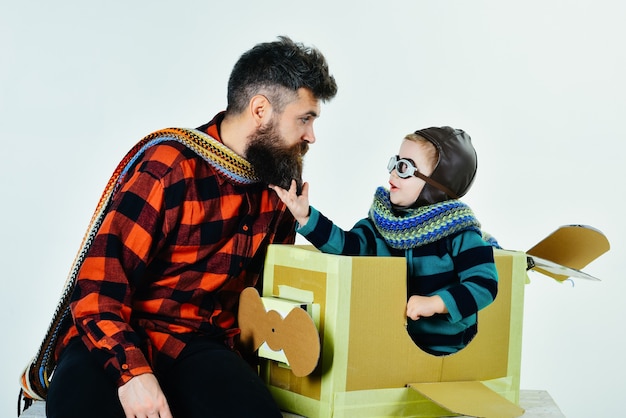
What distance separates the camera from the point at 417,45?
2.97m

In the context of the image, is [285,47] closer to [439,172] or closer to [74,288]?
[439,172]

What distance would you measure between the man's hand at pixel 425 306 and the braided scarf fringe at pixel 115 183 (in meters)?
0.44

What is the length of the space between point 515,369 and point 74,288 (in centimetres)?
90

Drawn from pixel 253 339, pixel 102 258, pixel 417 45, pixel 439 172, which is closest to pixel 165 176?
pixel 102 258

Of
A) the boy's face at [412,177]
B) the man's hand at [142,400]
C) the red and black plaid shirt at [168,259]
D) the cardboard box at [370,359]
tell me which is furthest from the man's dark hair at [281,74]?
the man's hand at [142,400]

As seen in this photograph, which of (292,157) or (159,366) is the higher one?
(292,157)

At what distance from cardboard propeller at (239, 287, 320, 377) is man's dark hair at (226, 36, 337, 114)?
1.32 feet

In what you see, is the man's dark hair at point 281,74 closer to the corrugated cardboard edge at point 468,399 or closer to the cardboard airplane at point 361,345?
the cardboard airplane at point 361,345

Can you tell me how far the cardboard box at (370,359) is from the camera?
1.64m

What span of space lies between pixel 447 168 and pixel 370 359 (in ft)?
1.36

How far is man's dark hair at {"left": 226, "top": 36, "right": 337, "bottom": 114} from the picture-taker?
1858 mm

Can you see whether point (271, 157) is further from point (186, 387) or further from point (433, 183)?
point (186, 387)

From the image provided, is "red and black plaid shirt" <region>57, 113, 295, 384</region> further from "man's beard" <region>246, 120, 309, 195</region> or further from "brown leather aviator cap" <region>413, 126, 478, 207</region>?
"brown leather aviator cap" <region>413, 126, 478, 207</region>

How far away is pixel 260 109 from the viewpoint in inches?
73.9
